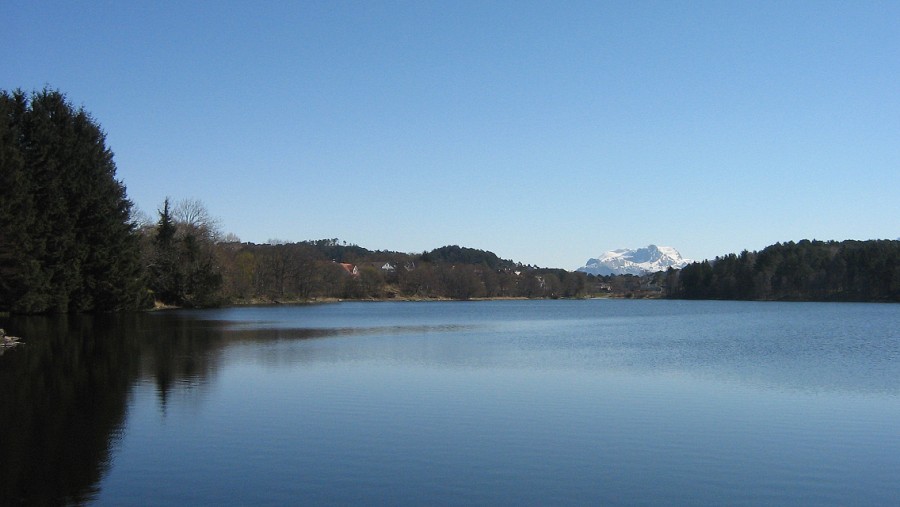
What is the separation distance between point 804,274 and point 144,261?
345 feet

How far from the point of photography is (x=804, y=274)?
126m

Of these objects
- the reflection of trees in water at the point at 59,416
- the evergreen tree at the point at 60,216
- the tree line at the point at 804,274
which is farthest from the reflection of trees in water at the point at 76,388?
the tree line at the point at 804,274

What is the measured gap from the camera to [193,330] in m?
37.7

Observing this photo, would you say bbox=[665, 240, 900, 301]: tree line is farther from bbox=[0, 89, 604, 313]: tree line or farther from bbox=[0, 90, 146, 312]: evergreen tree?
bbox=[0, 90, 146, 312]: evergreen tree

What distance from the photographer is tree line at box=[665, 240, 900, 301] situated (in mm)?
108188

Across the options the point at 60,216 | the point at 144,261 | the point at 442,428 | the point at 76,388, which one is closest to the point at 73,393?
the point at 76,388

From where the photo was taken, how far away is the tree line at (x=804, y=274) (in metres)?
108

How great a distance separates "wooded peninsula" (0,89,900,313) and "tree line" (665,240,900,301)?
0.20 meters

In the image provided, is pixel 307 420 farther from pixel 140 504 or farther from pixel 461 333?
pixel 461 333

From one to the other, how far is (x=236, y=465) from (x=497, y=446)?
3.88m

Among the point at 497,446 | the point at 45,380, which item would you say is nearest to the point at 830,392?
the point at 497,446

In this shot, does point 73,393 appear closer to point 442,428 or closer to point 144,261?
point 442,428

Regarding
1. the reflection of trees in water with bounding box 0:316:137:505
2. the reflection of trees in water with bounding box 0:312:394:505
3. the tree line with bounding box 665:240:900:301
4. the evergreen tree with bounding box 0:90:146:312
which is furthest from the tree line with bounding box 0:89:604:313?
the tree line with bounding box 665:240:900:301

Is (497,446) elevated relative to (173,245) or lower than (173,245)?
lower
